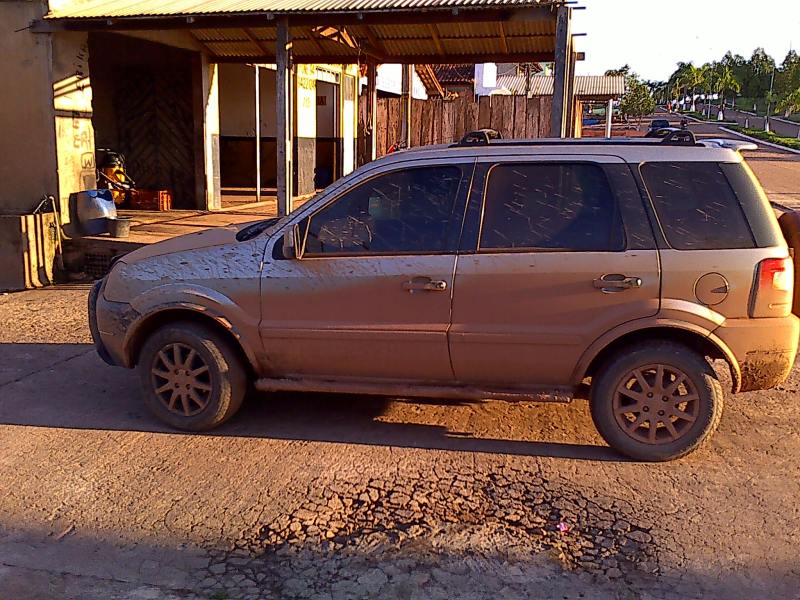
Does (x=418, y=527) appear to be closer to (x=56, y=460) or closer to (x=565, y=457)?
(x=565, y=457)

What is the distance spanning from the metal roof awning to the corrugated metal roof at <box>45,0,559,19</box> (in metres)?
0.01

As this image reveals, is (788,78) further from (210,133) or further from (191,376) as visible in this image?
(191,376)

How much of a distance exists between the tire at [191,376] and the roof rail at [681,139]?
3.21m

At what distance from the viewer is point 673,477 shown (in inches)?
182

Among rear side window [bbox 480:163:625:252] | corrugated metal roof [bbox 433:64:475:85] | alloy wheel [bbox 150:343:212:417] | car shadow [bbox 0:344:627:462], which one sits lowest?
car shadow [bbox 0:344:627:462]

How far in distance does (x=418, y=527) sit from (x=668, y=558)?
124 centimetres

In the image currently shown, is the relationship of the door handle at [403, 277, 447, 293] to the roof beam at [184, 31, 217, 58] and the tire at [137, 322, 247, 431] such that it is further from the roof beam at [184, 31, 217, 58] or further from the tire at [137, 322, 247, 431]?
the roof beam at [184, 31, 217, 58]

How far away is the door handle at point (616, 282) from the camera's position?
15.2 ft


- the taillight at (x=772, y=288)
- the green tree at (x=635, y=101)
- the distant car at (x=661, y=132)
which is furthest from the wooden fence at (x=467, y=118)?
the green tree at (x=635, y=101)

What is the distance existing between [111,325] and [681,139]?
4.05m

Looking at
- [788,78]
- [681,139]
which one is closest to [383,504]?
[681,139]

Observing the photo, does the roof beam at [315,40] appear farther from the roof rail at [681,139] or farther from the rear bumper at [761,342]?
the rear bumper at [761,342]

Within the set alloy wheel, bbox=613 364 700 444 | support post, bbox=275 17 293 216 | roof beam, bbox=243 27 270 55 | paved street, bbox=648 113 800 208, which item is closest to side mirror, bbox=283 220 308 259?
alloy wheel, bbox=613 364 700 444

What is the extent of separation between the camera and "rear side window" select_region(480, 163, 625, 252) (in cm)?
475
